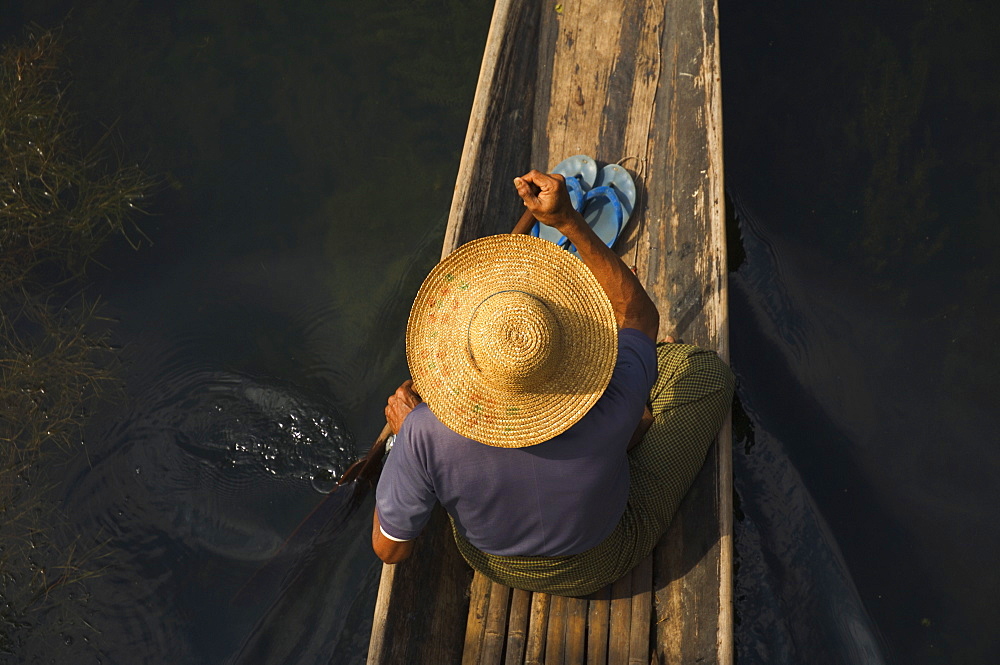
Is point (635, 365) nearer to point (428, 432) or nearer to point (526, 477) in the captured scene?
point (526, 477)

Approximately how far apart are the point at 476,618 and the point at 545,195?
1.51 meters

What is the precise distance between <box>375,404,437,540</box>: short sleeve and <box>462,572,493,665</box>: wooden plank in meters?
0.64

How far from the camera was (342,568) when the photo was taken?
3.50 meters

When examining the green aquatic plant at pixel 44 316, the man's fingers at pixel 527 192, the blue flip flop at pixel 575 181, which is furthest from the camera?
the green aquatic plant at pixel 44 316

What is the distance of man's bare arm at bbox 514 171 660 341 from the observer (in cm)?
218

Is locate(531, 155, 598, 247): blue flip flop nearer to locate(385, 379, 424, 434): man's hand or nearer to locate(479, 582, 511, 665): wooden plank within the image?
locate(385, 379, 424, 434): man's hand

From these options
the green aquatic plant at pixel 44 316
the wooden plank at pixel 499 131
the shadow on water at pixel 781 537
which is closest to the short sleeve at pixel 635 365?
the wooden plank at pixel 499 131

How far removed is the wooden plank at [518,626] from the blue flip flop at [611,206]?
155 centimetres

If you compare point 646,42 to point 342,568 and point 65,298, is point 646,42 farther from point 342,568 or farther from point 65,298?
point 65,298

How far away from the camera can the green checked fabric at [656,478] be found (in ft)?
7.79

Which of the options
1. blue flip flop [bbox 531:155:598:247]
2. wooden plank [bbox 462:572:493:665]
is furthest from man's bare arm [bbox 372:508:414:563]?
blue flip flop [bbox 531:155:598:247]

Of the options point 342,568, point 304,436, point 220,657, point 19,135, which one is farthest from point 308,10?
point 220,657

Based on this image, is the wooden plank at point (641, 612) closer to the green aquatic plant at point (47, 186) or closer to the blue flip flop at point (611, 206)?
the blue flip flop at point (611, 206)

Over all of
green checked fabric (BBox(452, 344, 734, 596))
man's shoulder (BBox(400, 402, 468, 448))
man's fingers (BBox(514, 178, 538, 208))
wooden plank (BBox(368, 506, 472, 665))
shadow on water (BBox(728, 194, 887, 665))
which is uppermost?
man's fingers (BBox(514, 178, 538, 208))
